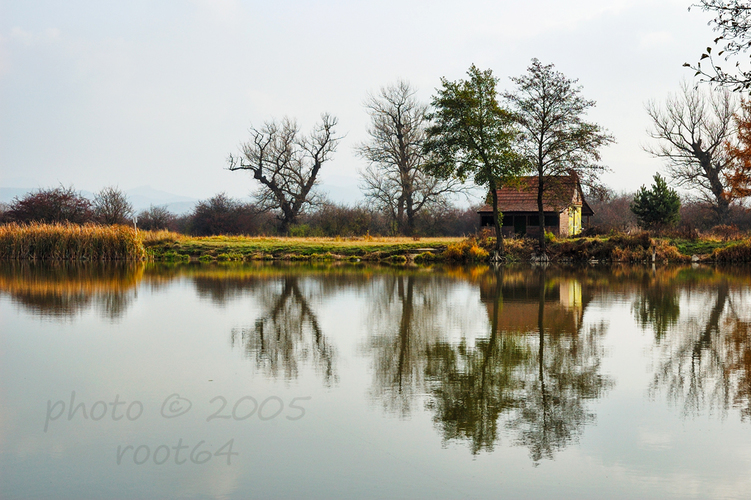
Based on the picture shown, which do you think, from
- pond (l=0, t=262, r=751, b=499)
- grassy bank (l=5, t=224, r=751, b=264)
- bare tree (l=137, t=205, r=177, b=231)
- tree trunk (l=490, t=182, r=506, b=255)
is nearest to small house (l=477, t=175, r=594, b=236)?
grassy bank (l=5, t=224, r=751, b=264)

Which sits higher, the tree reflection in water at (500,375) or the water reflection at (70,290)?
the water reflection at (70,290)

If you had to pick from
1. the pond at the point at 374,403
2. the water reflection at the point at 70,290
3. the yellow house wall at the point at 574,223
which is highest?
the yellow house wall at the point at 574,223

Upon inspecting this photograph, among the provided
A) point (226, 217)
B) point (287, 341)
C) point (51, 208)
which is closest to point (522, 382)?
point (287, 341)

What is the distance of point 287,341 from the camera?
1052 centimetres

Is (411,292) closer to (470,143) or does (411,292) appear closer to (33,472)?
(33,472)

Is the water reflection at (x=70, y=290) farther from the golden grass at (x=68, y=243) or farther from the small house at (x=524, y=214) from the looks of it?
the small house at (x=524, y=214)

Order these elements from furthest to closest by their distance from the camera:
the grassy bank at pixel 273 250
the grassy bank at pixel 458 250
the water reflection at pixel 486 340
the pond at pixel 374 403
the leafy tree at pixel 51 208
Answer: the leafy tree at pixel 51 208
the grassy bank at pixel 273 250
the grassy bank at pixel 458 250
the water reflection at pixel 486 340
the pond at pixel 374 403

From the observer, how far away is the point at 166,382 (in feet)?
25.9

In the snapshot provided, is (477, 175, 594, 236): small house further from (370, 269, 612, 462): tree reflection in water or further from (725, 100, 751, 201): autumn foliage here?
(370, 269, 612, 462): tree reflection in water

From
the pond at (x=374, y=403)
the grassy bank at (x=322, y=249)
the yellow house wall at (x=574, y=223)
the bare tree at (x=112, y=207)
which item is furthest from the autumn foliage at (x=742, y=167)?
the bare tree at (x=112, y=207)

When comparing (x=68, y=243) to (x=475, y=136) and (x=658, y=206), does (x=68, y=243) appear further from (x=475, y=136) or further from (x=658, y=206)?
(x=658, y=206)

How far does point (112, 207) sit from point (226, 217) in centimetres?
932

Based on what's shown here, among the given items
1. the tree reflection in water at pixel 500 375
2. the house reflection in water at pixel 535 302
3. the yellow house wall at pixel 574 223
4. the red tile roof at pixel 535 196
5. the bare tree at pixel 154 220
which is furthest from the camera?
the bare tree at pixel 154 220

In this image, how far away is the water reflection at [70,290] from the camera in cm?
1441
